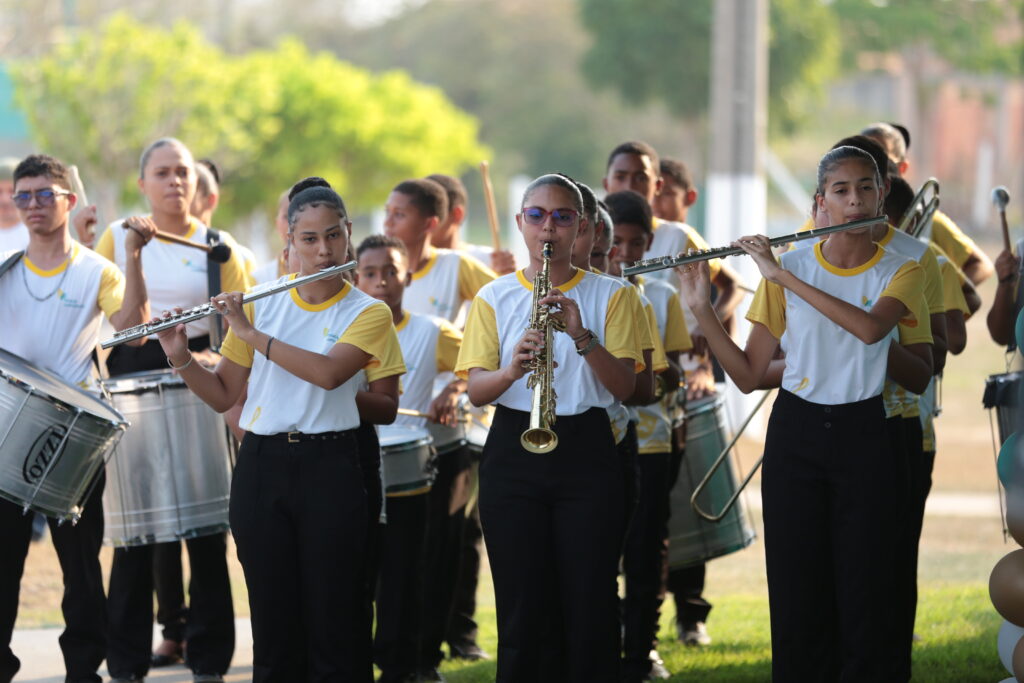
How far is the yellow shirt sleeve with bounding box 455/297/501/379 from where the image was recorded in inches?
208

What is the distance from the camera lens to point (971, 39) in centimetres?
4359

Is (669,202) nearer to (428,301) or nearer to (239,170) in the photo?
(428,301)

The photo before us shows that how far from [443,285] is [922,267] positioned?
105 inches

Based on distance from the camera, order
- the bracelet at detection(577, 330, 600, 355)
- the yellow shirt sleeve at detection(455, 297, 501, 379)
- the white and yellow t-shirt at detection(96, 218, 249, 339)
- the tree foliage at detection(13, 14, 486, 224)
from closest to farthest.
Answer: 1. the bracelet at detection(577, 330, 600, 355)
2. the yellow shirt sleeve at detection(455, 297, 501, 379)
3. the white and yellow t-shirt at detection(96, 218, 249, 339)
4. the tree foliage at detection(13, 14, 486, 224)

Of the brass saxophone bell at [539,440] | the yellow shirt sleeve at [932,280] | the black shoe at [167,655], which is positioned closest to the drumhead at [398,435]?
the brass saxophone bell at [539,440]

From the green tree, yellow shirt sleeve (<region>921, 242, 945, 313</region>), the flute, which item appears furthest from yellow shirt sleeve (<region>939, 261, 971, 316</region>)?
the green tree

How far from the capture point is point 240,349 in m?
5.61

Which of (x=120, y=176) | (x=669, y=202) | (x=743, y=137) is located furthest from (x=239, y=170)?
(x=669, y=202)

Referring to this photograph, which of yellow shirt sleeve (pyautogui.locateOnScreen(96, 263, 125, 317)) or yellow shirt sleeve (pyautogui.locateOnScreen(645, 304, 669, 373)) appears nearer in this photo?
yellow shirt sleeve (pyautogui.locateOnScreen(645, 304, 669, 373))

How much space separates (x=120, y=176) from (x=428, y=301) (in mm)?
26060

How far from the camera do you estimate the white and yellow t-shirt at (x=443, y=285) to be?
7516 mm

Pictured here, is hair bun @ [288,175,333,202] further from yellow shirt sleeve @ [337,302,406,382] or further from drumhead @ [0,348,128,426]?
drumhead @ [0,348,128,426]

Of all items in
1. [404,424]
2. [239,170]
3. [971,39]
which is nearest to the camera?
[404,424]

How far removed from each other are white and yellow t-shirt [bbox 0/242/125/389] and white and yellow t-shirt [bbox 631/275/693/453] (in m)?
2.22
